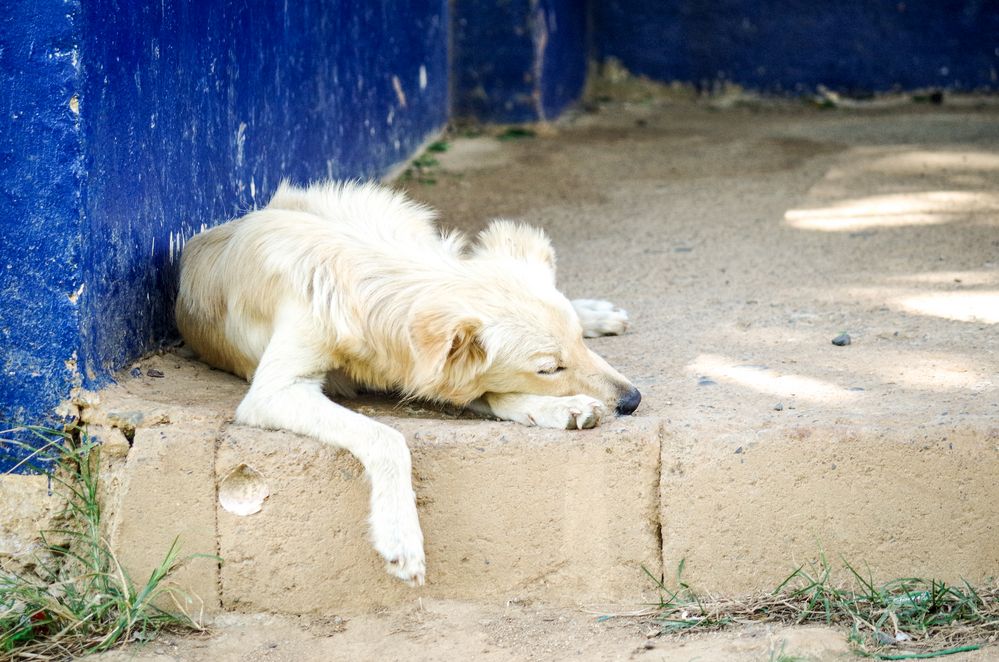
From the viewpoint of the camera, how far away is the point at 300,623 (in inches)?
128

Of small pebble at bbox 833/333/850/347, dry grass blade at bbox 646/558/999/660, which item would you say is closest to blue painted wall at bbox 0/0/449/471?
dry grass blade at bbox 646/558/999/660

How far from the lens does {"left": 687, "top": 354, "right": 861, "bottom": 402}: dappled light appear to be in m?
3.36

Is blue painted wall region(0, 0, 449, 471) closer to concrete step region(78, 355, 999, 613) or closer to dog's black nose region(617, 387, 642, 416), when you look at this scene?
concrete step region(78, 355, 999, 613)

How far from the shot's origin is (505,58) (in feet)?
28.0

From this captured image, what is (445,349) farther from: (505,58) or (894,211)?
(505,58)

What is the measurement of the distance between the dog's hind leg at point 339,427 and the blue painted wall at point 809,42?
7.25 metres

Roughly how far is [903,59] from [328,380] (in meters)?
7.52

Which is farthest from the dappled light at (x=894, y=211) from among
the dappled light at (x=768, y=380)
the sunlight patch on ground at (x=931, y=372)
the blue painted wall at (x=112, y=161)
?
the blue painted wall at (x=112, y=161)

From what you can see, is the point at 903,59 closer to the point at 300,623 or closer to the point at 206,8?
the point at 206,8

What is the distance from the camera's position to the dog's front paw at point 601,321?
13.5 feet

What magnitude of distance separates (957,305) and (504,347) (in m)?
1.97

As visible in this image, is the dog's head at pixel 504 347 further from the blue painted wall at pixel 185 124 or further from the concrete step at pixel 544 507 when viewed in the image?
the blue painted wall at pixel 185 124

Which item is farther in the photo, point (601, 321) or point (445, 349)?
point (601, 321)

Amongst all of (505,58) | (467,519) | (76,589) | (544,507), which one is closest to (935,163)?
(505,58)
